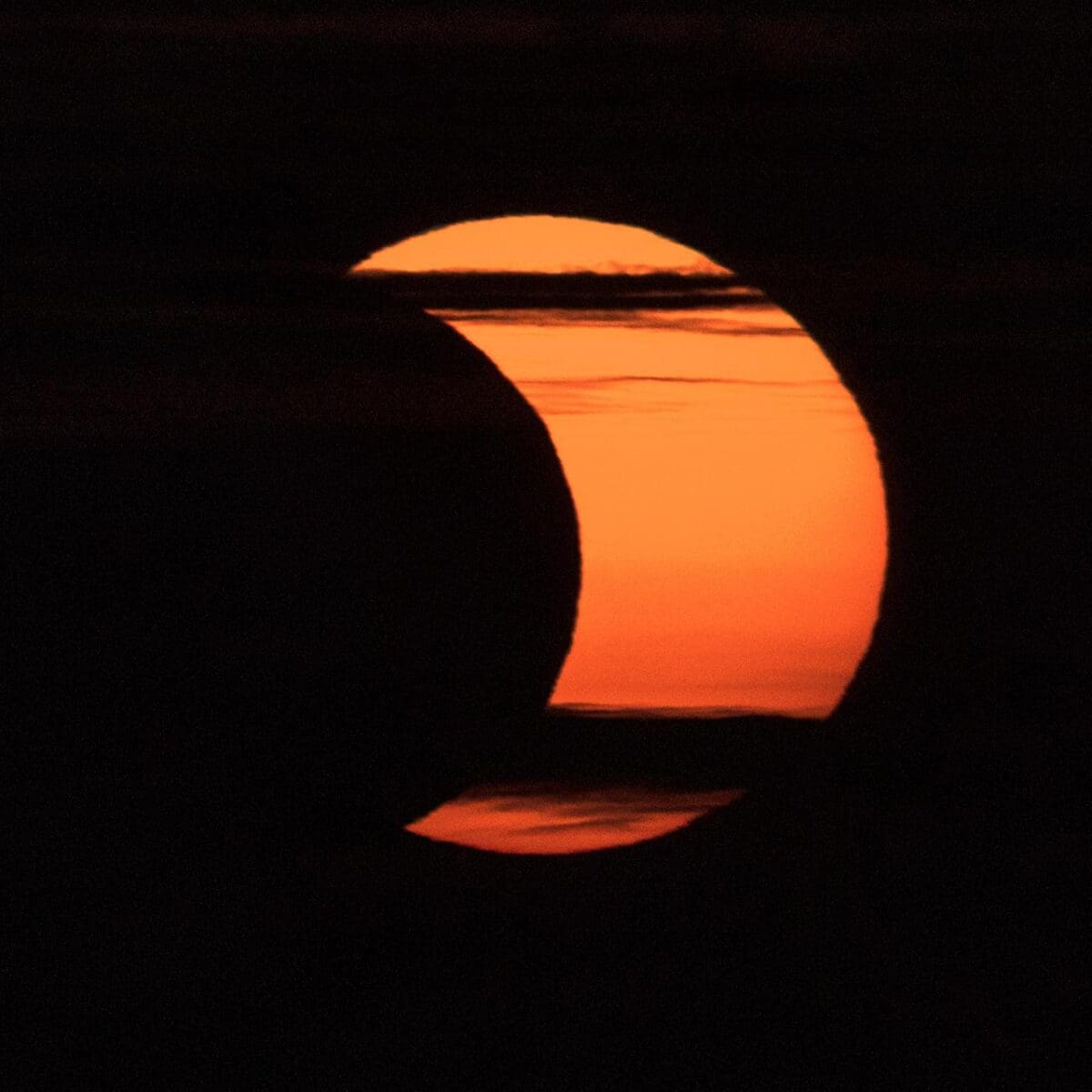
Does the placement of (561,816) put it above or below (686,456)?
below

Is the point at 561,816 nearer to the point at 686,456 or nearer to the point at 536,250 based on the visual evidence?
the point at 686,456

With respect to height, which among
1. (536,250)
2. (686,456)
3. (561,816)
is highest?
(536,250)

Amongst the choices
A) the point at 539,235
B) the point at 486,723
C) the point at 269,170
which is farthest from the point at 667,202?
the point at 486,723

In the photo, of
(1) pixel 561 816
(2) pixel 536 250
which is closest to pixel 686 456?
(2) pixel 536 250

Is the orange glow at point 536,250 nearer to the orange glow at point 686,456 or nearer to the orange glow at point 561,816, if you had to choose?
the orange glow at point 686,456

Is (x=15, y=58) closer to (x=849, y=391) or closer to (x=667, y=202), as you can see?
(x=667, y=202)

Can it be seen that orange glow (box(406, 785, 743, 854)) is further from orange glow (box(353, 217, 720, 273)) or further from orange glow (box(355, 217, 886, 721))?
orange glow (box(353, 217, 720, 273))
